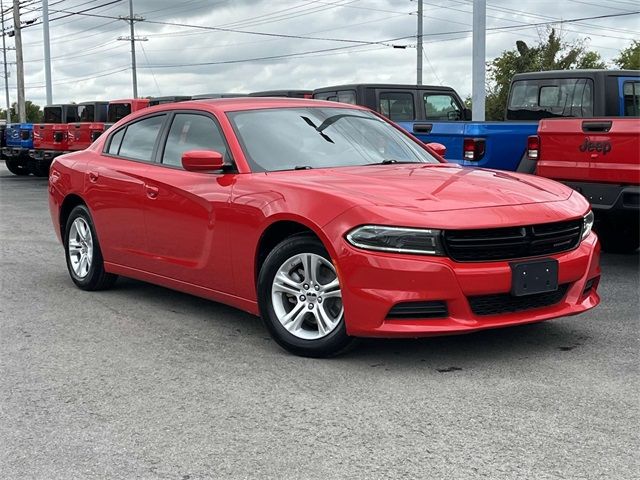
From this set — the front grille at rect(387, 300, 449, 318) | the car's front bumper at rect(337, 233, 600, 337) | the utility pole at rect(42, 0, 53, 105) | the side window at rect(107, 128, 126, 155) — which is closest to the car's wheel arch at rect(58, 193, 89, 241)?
the side window at rect(107, 128, 126, 155)

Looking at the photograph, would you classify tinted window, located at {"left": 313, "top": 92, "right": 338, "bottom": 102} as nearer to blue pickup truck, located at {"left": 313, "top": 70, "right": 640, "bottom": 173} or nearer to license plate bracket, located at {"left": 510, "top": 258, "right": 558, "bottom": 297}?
blue pickup truck, located at {"left": 313, "top": 70, "right": 640, "bottom": 173}

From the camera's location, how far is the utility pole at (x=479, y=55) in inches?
678

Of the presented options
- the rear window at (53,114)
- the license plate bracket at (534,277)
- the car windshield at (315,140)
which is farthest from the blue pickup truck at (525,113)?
the rear window at (53,114)

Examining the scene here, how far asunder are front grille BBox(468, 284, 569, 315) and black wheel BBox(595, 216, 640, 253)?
14.0ft

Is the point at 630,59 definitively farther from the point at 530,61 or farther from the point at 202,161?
the point at 202,161


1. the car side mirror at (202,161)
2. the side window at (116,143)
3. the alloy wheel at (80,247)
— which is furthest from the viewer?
the alloy wheel at (80,247)

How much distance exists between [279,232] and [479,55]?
12819mm

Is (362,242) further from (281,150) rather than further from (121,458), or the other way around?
(121,458)

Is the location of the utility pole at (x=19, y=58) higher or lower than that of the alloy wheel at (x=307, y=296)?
higher

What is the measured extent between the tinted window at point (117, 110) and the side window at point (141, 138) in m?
18.5

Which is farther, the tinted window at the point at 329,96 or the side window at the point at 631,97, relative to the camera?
the tinted window at the point at 329,96

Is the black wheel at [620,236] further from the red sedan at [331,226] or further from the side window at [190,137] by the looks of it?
the side window at [190,137]

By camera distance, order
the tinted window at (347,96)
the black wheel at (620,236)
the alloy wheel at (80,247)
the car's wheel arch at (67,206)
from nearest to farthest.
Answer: the alloy wheel at (80,247), the car's wheel arch at (67,206), the black wheel at (620,236), the tinted window at (347,96)

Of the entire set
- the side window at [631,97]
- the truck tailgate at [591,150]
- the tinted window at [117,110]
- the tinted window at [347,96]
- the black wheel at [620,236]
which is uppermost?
the tinted window at [117,110]
